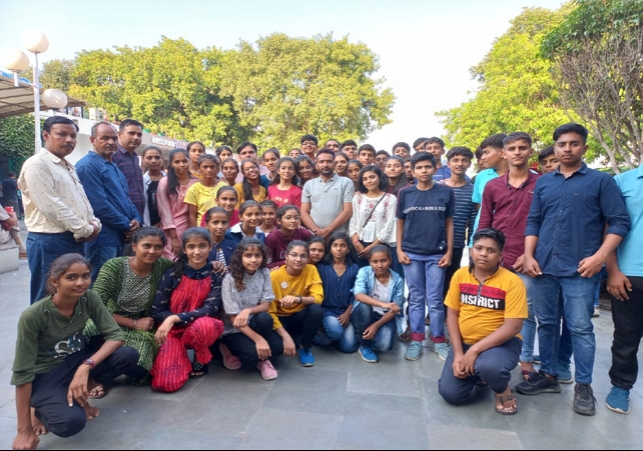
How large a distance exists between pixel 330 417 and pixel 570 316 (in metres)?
1.76

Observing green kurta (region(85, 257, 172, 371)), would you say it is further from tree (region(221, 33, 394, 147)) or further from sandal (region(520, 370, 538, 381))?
tree (region(221, 33, 394, 147))

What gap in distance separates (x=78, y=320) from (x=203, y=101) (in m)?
24.4

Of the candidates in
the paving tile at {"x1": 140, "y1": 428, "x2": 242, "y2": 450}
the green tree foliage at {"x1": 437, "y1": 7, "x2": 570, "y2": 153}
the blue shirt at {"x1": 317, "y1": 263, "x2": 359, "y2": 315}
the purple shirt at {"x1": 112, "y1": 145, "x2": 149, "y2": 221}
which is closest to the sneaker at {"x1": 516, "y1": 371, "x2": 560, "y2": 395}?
the blue shirt at {"x1": 317, "y1": 263, "x2": 359, "y2": 315}

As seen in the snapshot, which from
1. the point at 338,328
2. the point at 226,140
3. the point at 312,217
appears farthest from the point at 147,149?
the point at 226,140

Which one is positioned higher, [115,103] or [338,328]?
[115,103]

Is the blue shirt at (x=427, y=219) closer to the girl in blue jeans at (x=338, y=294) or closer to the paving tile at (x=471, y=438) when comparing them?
the girl in blue jeans at (x=338, y=294)

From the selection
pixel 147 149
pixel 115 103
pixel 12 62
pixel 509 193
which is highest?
pixel 115 103

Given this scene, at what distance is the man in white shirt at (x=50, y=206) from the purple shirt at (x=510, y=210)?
324cm

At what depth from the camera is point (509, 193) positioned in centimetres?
338

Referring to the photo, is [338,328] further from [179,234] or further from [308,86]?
[308,86]

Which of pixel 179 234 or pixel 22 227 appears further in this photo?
pixel 22 227

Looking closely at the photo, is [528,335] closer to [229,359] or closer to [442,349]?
[442,349]

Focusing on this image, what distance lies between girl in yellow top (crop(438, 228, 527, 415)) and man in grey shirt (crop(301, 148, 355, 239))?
162cm

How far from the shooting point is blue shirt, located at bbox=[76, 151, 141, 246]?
3664 mm
